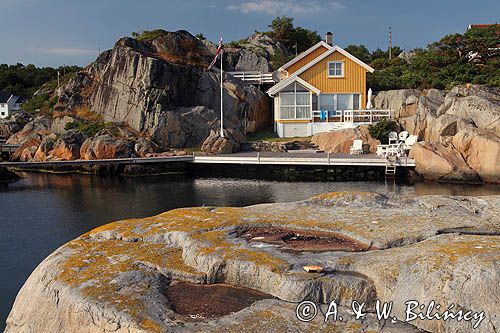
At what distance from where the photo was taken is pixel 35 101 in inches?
2581

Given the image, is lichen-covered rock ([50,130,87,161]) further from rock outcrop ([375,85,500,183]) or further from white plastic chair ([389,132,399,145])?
rock outcrop ([375,85,500,183])

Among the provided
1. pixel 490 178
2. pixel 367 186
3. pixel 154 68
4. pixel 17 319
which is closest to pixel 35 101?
pixel 154 68

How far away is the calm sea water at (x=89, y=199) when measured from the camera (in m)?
16.1

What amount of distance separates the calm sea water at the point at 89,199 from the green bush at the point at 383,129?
825 cm

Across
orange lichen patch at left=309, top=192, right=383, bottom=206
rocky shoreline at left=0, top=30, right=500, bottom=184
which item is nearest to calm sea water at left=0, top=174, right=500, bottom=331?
A: rocky shoreline at left=0, top=30, right=500, bottom=184

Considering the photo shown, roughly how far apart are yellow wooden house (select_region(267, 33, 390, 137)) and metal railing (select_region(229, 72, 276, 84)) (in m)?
4.91

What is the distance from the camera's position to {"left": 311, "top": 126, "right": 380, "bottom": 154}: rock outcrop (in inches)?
1453

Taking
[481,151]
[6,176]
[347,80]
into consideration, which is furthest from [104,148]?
[481,151]

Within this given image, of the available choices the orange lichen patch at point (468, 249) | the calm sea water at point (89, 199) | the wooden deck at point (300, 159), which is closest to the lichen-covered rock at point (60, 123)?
the calm sea water at point (89, 199)

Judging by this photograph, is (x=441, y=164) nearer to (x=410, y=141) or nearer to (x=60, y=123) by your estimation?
(x=410, y=141)

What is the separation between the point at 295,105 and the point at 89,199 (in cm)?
2305

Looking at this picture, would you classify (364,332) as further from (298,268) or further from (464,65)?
(464,65)

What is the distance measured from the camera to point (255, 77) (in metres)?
50.4

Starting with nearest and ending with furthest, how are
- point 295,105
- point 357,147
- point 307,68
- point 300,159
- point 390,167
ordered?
point 390,167 → point 300,159 → point 357,147 → point 295,105 → point 307,68
